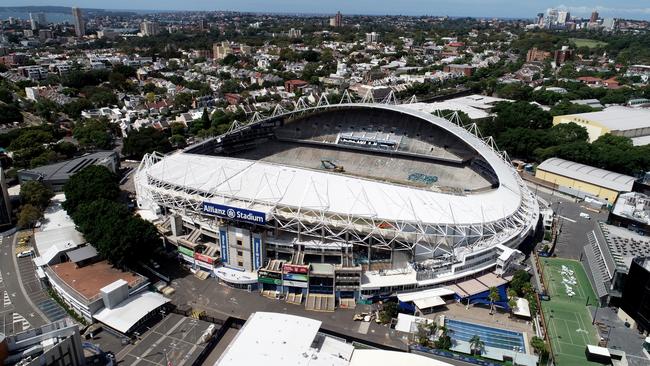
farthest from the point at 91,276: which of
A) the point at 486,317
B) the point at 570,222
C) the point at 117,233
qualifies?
the point at 570,222

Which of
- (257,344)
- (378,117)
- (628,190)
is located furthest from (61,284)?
(628,190)

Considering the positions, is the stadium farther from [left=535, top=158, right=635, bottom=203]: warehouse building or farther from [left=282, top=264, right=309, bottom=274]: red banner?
[left=535, top=158, right=635, bottom=203]: warehouse building

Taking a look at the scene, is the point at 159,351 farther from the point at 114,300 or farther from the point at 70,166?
the point at 70,166

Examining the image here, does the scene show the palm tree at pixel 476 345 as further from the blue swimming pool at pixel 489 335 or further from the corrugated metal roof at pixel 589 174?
the corrugated metal roof at pixel 589 174

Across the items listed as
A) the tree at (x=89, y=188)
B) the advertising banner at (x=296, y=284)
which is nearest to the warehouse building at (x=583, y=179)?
the advertising banner at (x=296, y=284)

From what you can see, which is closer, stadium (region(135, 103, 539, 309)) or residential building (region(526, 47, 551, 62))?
stadium (region(135, 103, 539, 309))

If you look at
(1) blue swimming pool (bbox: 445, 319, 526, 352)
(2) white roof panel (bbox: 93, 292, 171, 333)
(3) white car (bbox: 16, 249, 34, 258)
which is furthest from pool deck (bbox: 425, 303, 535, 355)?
(3) white car (bbox: 16, 249, 34, 258)
